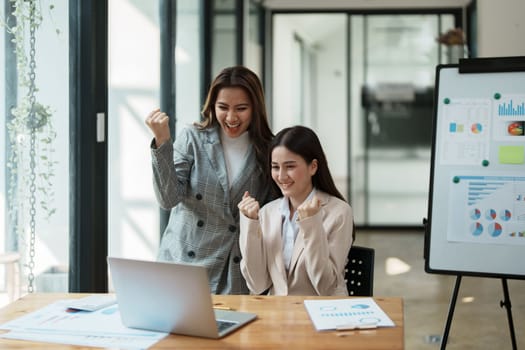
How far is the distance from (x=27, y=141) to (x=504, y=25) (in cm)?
379

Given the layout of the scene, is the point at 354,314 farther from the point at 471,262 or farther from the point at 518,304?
the point at 518,304

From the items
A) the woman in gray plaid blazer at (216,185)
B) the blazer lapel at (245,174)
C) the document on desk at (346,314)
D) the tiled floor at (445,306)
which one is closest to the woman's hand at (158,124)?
the woman in gray plaid blazer at (216,185)

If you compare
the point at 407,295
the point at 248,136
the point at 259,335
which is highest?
the point at 248,136

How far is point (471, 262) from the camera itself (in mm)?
2867

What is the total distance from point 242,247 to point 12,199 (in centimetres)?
79

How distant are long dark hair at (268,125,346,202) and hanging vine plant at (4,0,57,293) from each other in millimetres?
834

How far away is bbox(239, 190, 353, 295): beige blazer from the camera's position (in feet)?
8.02

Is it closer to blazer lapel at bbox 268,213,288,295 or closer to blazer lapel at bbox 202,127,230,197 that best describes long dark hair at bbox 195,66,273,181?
blazer lapel at bbox 202,127,230,197

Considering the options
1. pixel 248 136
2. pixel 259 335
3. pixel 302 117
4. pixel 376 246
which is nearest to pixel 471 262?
pixel 248 136

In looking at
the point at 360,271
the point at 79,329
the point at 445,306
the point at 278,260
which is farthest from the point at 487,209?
the point at 445,306

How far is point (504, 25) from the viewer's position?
17.4ft

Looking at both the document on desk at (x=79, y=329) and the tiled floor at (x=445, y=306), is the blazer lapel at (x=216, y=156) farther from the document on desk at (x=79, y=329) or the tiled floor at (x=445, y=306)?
the tiled floor at (x=445, y=306)

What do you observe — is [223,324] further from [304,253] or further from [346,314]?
[304,253]

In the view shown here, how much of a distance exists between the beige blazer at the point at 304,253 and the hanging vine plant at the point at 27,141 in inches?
29.8
